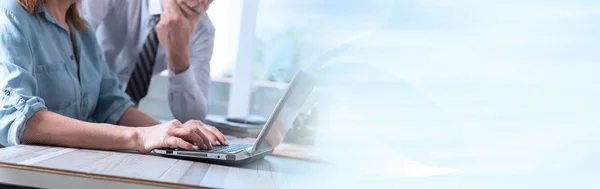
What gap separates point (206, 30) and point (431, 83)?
925mm

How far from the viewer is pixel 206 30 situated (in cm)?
209

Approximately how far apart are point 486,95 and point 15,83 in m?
0.97

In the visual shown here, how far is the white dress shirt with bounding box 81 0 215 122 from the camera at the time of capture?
2.06 meters

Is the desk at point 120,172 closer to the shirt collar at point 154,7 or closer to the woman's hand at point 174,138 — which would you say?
the woman's hand at point 174,138

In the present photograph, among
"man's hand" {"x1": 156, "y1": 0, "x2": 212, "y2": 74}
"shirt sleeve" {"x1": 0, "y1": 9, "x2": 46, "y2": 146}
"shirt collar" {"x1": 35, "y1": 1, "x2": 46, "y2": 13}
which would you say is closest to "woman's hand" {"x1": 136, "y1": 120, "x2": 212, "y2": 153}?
"shirt sleeve" {"x1": 0, "y1": 9, "x2": 46, "y2": 146}

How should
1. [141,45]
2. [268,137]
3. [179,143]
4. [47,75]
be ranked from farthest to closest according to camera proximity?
[141,45]
[47,75]
[268,137]
[179,143]

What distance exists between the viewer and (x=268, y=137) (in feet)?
4.16

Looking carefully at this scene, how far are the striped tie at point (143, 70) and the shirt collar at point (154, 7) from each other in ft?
0.18

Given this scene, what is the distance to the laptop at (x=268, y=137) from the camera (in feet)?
3.67

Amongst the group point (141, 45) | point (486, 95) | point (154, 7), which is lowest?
point (486, 95)

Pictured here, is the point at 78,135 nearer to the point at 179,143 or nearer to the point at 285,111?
the point at 179,143

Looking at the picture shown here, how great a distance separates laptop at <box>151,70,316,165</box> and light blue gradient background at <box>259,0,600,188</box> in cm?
16

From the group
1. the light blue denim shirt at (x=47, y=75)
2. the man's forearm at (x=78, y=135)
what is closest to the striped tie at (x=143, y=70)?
the light blue denim shirt at (x=47, y=75)

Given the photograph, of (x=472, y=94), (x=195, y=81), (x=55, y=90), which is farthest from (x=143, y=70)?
(x=472, y=94)
